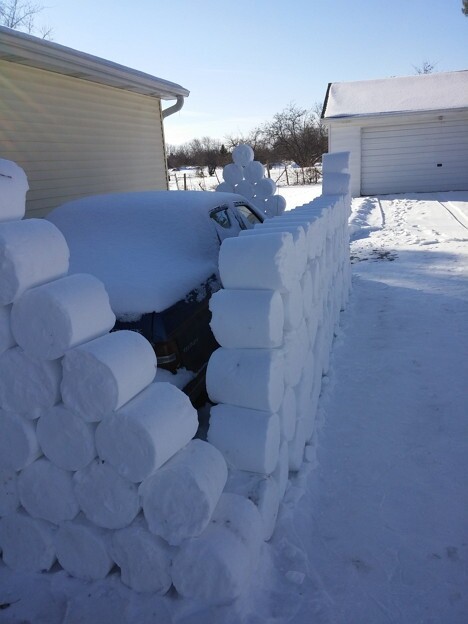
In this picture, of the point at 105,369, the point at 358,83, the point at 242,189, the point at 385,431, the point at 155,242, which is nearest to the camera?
the point at 105,369

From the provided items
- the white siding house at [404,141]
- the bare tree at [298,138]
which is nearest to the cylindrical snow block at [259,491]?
the white siding house at [404,141]

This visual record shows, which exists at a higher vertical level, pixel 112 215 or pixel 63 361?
pixel 112 215

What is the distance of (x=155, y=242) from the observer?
11.3ft

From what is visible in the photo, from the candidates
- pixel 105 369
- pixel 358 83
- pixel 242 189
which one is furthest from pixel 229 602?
pixel 358 83

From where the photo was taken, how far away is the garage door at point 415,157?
52.3 ft

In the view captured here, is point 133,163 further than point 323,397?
Yes

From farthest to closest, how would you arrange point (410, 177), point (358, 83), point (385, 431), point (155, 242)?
1. point (358, 83)
2. point (410, 177)
3. point (155, 242)
4. point (385, 431)

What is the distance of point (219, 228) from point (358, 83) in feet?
58.7

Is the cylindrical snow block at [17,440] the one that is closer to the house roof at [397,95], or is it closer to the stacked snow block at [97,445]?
the stacked snow block at [97,445]

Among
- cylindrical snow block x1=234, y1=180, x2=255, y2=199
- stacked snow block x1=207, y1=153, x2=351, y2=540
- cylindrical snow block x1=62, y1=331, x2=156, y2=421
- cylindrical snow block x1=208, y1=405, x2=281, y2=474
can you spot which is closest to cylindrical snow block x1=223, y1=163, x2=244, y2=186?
cylindrical snow block x1=234, y1=180, x2=255, y2=199

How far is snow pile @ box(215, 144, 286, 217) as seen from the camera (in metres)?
8.32

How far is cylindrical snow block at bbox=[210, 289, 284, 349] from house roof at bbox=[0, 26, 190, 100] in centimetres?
416

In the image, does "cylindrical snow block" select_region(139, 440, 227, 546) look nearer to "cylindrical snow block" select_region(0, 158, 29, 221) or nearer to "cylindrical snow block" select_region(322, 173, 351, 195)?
"cylindrical snow block" select_region(0, 158, 29, 221)

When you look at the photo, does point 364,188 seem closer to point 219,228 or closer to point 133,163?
point 133,163
